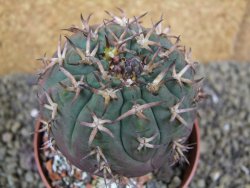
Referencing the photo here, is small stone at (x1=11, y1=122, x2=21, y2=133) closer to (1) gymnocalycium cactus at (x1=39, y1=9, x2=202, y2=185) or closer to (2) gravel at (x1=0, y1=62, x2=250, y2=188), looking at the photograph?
(2) gravel at (x1=0, y1=62, x2=250, y2=188)

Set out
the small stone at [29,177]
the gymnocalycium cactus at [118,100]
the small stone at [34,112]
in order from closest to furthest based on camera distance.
→ the gymnocalycium cactus at [118,100]
the small stone at [29,177]
the small stone at [34,112]

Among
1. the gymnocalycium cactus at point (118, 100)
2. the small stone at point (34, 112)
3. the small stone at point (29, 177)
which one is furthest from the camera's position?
the small stone at point (34, 112)

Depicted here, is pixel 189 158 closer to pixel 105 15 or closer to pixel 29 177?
pixel 29 177

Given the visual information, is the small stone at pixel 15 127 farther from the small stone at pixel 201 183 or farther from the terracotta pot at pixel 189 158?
the small stone at pixel 201 183

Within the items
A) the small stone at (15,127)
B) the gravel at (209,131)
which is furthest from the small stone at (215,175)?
the small stone at (15,127)

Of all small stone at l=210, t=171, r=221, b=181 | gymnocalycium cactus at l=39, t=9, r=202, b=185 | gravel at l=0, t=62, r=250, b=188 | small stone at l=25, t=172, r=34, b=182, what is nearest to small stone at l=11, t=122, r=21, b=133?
gravel at l=0, t=62, r=250, b=188

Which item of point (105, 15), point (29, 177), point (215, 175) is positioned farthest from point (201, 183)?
point (105, 15)

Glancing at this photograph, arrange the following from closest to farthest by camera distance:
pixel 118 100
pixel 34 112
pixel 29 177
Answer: pixel 118 100, pixel 29 177, pixel 34 112
